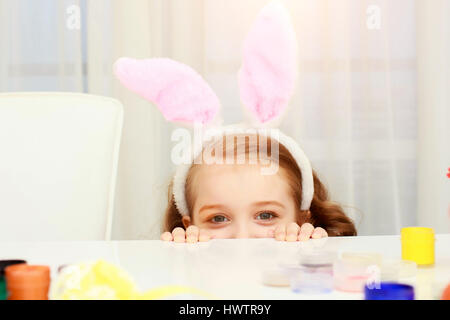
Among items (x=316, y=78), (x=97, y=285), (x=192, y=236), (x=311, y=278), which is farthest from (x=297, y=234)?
(x=316, y=78)

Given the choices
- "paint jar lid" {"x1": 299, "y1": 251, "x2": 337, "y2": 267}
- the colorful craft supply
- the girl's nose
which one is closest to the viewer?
the colorful craft supply

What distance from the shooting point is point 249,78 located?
97cm

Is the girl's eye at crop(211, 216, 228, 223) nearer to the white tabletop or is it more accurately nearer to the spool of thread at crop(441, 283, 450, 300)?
the white tabletop

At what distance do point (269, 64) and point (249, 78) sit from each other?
0.22 ft

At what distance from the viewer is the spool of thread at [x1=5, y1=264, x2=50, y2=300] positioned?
53cm

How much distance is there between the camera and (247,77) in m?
0.97

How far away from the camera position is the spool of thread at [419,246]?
0.69m

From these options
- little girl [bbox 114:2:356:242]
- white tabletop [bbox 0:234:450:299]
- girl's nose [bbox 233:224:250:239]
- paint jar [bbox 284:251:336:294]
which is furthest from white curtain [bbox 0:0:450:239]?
paint jar [bbox 284:251:336:294]

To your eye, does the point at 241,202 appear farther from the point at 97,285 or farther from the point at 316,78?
the point at 316,78

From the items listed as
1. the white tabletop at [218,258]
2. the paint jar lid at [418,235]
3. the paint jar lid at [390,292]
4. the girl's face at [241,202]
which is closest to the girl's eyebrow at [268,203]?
the girl's face at [241,202]

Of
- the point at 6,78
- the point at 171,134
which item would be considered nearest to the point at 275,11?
the point at 171,134

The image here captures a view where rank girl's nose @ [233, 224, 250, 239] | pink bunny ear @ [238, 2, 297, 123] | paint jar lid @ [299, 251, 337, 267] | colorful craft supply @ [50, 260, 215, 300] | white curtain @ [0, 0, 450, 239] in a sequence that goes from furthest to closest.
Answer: white curtain @ [0, 0, 450, 239], girl's nose @ [233, 224, 250, 239], pink bunny ear @ [238, 2, 297, 123], paint jar lid @ [299, 251, 337, 267], colorful craft supply @ [50, 260, 215, 300]

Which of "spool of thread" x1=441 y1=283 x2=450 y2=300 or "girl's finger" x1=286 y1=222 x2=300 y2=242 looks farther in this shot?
"girl's finger" x1=286 y1=222 x2=300 y2=242

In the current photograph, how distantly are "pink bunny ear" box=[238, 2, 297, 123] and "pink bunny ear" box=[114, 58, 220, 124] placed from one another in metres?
0.08
